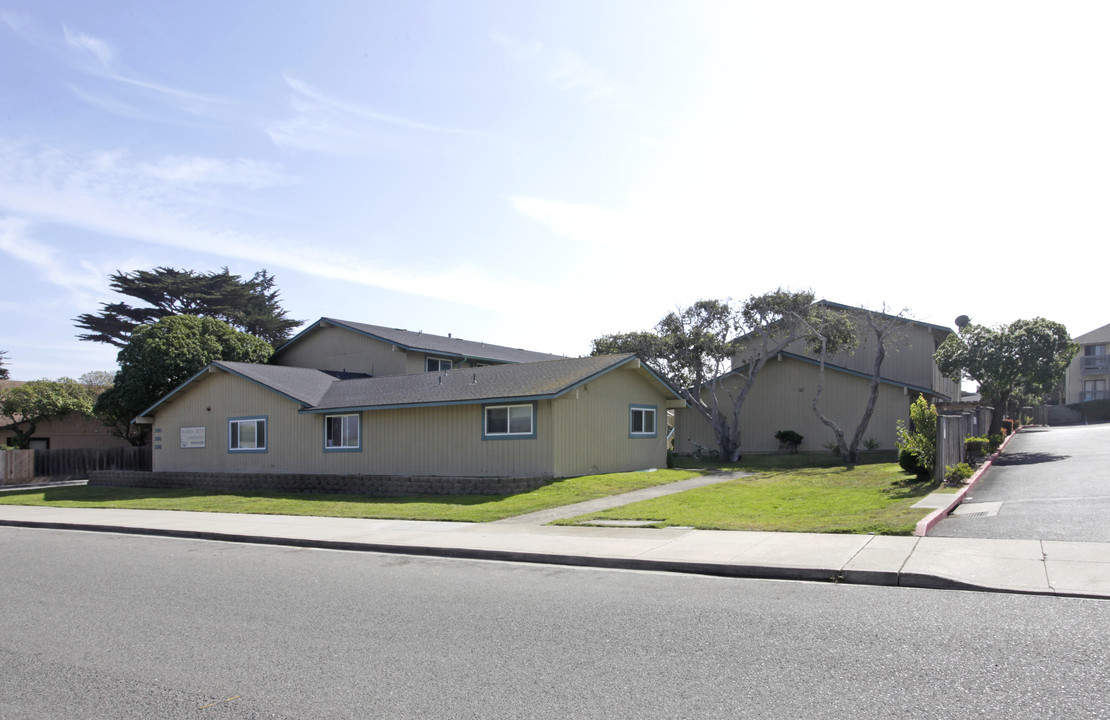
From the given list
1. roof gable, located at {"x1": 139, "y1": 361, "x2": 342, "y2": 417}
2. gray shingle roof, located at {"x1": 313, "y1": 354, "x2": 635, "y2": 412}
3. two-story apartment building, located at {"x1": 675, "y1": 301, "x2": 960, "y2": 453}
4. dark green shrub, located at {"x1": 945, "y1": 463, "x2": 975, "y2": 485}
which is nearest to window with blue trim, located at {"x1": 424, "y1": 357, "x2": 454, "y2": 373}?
roof gable, located at {"x1": 139, "y1": 361, "x2": 342, "y2": 417}

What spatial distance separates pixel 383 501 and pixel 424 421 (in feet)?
14.6

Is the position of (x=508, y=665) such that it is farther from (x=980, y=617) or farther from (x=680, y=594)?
(x=980, y=617)

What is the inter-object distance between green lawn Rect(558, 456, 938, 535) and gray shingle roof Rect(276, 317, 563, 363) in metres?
15.2

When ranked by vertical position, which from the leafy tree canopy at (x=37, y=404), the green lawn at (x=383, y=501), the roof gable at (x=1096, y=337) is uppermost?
the roof gable at (x=1096, y=337)

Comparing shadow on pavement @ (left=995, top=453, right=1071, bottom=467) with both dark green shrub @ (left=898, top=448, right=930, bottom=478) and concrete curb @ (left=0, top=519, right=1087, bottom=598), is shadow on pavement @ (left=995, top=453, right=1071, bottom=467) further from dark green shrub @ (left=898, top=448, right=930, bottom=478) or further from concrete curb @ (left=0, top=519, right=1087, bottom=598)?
concrete curb @ (left=0, top=519, right=1087, bottom=598)

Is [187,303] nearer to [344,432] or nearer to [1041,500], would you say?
[344,432]

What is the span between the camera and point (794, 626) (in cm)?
712

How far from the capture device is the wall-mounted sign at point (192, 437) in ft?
101

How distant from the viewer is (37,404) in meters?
37.7

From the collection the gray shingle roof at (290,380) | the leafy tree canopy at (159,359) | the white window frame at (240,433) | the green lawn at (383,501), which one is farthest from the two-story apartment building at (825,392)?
the leafy tree canopy at (159,359)

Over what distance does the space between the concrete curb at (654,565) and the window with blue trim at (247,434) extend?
12712 mm

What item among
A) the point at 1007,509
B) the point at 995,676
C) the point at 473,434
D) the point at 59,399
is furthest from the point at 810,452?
the point at 59,399

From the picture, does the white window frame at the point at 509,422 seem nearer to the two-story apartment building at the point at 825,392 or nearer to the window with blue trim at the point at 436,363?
the two-story apartment building at the point at 825,392

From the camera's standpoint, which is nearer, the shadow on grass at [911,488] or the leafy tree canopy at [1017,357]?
the shadow on grass at [911,488]
